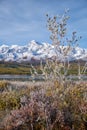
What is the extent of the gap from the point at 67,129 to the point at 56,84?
145cm

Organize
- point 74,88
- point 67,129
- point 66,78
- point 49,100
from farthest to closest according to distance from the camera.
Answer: point 74,88, point 66,78, point 49,100, point 67,129

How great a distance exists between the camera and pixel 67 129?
27.7ft

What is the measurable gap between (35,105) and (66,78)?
4.49 ft

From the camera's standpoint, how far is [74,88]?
10719mm

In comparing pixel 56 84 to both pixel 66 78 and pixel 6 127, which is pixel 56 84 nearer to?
pixel 66 78

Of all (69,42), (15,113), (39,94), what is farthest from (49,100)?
(69,42)

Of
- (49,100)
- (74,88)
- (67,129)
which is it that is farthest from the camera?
(74,88)

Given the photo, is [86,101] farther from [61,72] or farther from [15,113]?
[15,113]

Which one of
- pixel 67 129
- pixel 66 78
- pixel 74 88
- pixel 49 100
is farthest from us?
pixel 74 88

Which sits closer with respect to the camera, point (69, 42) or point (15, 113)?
point (15, 113)

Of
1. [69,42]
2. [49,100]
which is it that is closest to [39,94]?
[49,100]

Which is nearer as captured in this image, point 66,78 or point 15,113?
point 15,113

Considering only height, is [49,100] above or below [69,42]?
below

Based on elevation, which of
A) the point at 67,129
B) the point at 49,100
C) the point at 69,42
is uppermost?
the point at 69,42
